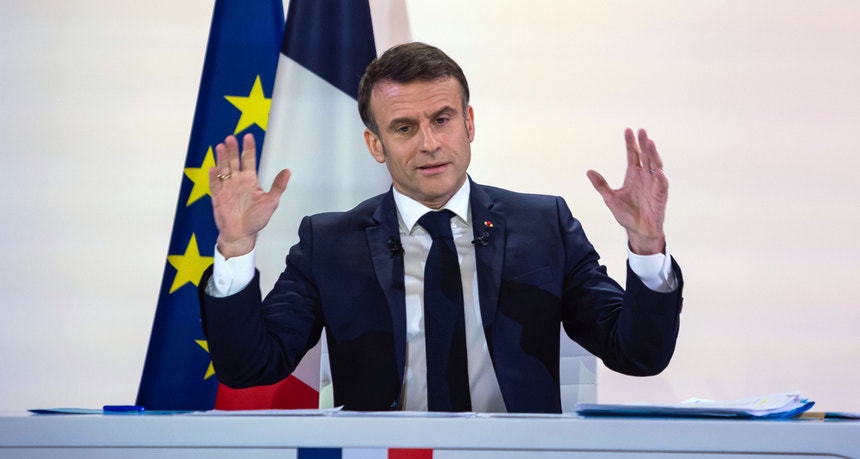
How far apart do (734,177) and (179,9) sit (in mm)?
2055

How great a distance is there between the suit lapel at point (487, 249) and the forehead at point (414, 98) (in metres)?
0.23

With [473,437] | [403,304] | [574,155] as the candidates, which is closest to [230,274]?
[403,304]

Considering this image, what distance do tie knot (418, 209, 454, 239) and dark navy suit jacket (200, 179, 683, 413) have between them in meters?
0.07

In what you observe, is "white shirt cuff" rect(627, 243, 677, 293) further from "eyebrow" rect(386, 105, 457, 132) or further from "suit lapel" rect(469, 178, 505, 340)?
"eyebrow" rect(386, 105, 457, 132)

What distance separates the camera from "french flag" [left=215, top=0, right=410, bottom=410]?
2.68 m

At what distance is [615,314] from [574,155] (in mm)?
1254

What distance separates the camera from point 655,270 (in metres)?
1.52

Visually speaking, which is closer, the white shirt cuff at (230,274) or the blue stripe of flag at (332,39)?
the white shirt cuff at (230,274)

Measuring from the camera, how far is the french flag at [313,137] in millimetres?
2676

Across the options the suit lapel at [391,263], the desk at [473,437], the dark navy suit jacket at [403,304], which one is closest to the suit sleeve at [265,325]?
the dark navy suit jacket at [403,304]

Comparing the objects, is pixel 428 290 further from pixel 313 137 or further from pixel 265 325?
pixel 313 137

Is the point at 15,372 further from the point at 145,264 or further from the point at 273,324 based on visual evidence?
the point at 273,324

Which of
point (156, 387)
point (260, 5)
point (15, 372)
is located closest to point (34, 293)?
point (15, 372)

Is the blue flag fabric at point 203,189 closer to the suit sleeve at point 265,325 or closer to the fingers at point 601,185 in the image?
the suit sleeve at point 265,325
